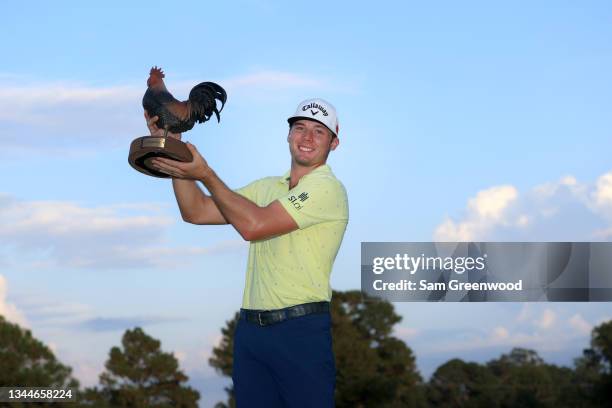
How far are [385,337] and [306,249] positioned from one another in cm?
6104

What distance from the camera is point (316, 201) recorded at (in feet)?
23.9

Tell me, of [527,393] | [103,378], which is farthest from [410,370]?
[103,378]

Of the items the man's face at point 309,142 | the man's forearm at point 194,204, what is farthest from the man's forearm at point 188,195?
the man's face at point 309,142

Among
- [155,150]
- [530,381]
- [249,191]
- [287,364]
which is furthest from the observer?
[530,381]

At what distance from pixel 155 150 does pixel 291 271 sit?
4.60 feet

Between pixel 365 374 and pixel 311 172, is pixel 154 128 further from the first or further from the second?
pixel 365 374

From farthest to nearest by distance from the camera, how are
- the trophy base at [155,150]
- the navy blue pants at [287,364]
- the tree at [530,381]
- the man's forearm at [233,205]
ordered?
the tree at [530,381] → the navy blue pants at [287,364] → the man's forearm at [233,205] → the trophy base at [155,150]

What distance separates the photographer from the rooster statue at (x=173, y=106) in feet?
24.9

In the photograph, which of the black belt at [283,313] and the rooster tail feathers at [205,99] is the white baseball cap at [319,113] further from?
the black belt at [283,313]

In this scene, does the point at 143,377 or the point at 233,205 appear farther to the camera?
the point at 143,377

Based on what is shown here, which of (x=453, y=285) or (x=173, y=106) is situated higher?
(x=453, y=285)

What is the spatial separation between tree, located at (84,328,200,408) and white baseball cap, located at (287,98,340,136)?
44152 millimetres

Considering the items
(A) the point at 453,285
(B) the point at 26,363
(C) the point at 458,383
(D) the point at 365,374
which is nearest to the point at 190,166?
(A) the point at 453,285

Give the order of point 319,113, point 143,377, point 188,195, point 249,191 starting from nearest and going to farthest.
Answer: point 319,113 → point 188,195 → point 249,191 → point 143,377
